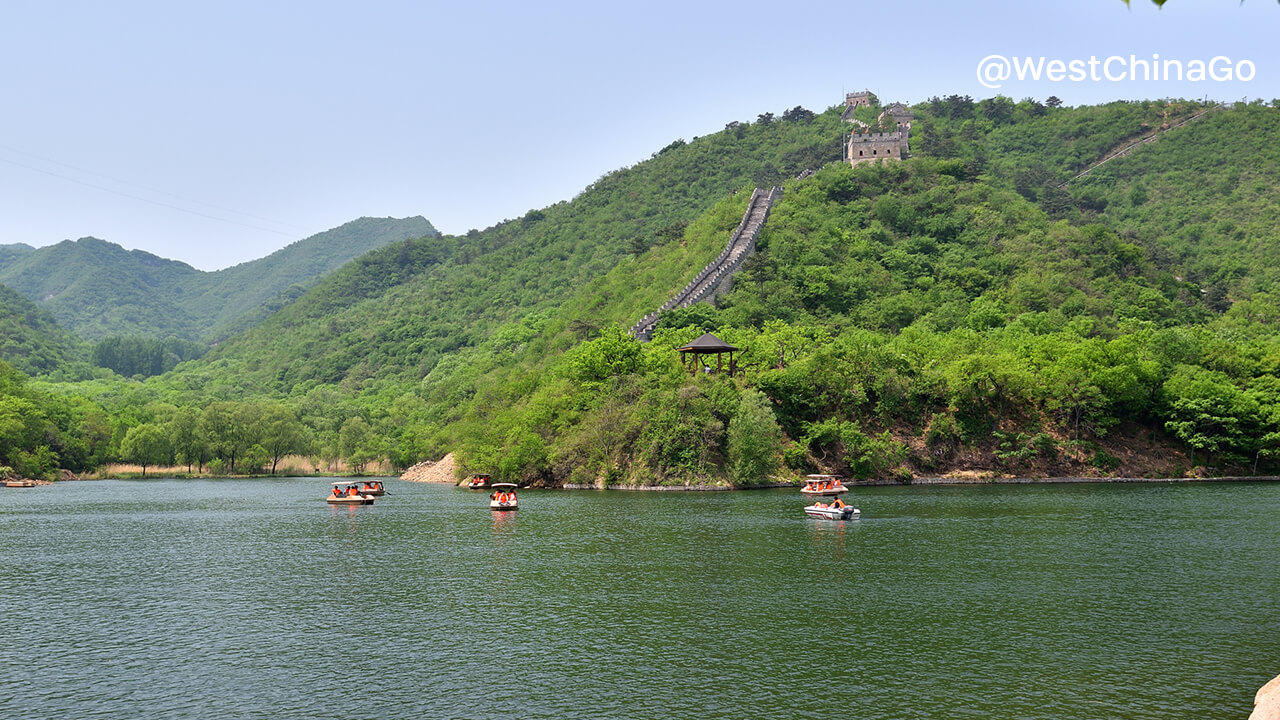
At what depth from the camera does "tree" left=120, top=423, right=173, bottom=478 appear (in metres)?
110

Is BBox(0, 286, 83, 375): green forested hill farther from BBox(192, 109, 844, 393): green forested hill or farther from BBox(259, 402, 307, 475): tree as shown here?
BBox(259, 402, 307, 475): tree

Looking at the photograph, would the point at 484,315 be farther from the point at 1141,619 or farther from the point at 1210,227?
the point at 1141,619

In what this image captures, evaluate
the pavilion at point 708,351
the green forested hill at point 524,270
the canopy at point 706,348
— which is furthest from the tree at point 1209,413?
the green forested hill at point 524,270

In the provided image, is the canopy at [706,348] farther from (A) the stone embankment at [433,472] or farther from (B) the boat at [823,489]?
A: (A) the stone embankment at [433,472]

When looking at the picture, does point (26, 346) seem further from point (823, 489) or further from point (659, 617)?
point (659, 617)

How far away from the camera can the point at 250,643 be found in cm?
2667

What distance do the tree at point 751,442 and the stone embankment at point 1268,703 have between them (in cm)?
5125

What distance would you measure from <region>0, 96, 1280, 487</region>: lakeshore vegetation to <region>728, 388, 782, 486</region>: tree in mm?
224

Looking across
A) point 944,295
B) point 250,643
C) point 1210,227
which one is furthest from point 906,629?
point 1210,227

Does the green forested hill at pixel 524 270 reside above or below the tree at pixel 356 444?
above

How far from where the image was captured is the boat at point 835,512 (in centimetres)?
5047

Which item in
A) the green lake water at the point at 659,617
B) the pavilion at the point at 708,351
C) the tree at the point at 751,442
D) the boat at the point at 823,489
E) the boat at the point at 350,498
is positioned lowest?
the green lake water at the point at 659,617

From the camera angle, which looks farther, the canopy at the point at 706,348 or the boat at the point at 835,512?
the canopy at the point at 706,348

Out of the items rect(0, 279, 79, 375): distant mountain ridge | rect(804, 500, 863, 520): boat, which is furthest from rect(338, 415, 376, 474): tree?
rect(0, 279, 79, 375): distant mountain ridge
